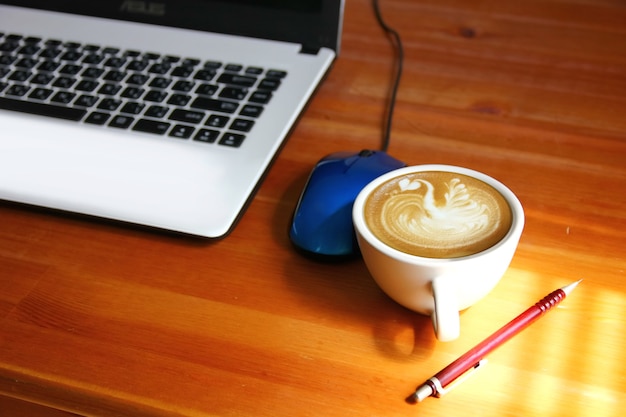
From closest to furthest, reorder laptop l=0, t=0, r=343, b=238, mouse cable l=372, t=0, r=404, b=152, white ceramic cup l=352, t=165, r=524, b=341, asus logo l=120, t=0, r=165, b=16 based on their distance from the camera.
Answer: white ceramic cup l=352, t=165, r=524, b=341 < laptop l=0, t=0, r=343, b=238 < mouse cable l=372, t=0, r=404, b=152 < asus logo l=120, t=0, r=165, b=16

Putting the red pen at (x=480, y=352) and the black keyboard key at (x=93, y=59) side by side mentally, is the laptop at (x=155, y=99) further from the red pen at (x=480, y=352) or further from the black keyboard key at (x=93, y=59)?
the red pen at (x=480, y=352)

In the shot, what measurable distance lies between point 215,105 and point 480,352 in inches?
13.2

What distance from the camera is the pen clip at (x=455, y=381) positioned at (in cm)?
41

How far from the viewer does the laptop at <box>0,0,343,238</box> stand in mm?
549

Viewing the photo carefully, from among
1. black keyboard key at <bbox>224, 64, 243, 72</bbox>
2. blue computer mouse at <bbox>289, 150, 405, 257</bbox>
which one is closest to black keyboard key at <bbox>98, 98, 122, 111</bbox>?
black keyboard key at <bbox>224, 64, 243, 72</bbox>

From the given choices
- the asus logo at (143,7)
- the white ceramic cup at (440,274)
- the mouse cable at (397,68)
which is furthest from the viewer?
the asus logo at (143,7)

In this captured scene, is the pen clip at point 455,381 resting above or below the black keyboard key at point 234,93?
below

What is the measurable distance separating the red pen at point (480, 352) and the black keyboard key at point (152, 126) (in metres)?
0.33

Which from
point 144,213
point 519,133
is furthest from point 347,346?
point 519,133

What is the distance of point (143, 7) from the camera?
2.48 ft

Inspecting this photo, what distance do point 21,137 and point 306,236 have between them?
0.30 m

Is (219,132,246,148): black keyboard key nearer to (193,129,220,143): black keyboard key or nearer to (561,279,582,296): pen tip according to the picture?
(193,129,220,143): black keyboard key

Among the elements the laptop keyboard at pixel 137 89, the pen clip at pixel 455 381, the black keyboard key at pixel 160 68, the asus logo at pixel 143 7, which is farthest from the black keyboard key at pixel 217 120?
the pen clip at pixel 455 381

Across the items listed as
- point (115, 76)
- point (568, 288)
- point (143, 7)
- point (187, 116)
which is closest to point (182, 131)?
point (187, 116)
